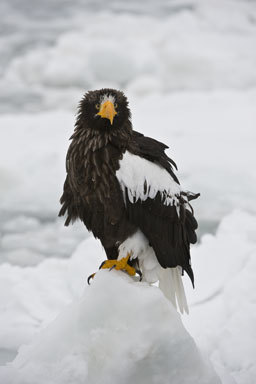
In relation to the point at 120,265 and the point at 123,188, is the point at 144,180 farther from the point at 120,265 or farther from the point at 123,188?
the point at 120,265

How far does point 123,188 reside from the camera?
10.9 ft

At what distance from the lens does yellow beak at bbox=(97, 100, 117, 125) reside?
10.3 feet

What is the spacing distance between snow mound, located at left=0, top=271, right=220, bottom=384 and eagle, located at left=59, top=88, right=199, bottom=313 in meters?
0.30

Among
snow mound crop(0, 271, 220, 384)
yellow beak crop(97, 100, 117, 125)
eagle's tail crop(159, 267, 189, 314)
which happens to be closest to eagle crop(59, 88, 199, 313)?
yellow beak crop(97, 100, 117, 125)

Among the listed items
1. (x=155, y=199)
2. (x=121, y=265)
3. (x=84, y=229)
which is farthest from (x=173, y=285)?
(x=84, y=229)

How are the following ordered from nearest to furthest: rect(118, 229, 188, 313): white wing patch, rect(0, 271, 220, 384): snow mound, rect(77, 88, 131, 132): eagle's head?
rect(0, 271, 220, 384): snow mound, rect(77, 88, 131, 132): eagle's head, rect(118, 229, 188, 313): white wing patch

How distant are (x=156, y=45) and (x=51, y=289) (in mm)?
10445

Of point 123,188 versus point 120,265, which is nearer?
point 123,188

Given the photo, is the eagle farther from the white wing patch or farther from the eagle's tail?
the eagle's tail

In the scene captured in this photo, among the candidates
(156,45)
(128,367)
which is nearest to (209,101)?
(156,45)

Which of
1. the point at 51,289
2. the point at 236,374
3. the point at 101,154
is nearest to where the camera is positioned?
the point at 101,154

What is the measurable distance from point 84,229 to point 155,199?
513cm

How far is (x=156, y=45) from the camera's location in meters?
15.1

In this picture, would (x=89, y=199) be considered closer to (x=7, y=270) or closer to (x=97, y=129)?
(x=97, y=129)
